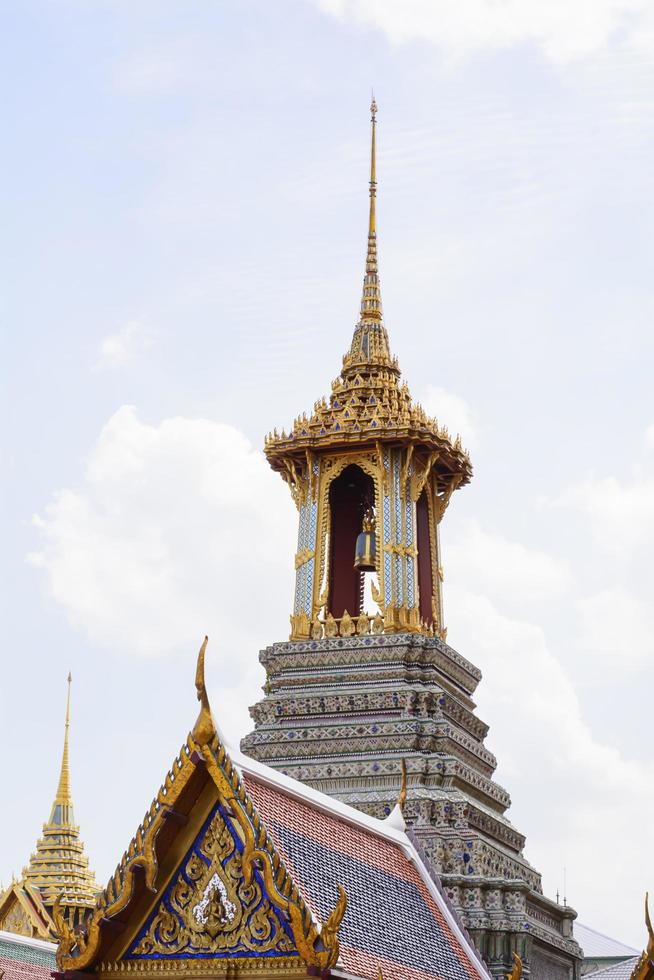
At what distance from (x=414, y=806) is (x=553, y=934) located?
3698 mm

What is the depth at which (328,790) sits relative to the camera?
33406 millimetres

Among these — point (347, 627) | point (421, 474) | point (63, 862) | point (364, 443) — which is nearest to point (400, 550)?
point (347, 627)

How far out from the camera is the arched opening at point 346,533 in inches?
1471

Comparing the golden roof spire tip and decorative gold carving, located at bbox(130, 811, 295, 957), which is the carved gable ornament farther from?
the golden roof spire tip

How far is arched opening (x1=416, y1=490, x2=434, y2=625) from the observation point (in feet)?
121

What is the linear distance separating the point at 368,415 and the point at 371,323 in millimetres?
3710

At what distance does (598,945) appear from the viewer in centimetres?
4869

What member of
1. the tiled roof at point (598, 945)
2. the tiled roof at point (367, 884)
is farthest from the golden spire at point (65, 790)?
the tiled roof at point (367, 884)

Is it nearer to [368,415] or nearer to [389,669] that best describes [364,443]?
[368,415]

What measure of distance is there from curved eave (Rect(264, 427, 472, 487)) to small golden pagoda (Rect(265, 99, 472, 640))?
0.02m

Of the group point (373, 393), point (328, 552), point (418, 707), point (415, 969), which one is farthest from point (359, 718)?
point (415, 969)

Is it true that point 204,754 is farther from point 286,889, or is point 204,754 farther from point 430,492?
point 430,492

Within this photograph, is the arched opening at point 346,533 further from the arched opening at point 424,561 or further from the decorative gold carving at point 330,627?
the arched opening at point 424,561

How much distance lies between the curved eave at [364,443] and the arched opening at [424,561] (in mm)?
894
